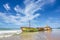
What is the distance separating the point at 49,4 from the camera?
668cm

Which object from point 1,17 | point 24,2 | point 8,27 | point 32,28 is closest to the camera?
point 24,2

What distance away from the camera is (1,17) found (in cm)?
686

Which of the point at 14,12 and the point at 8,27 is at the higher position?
the point at 14,12

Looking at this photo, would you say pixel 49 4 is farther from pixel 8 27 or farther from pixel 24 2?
pixel 8 27

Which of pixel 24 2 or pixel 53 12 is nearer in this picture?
pixel 24 2

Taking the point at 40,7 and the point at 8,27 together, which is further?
the point at 8,27

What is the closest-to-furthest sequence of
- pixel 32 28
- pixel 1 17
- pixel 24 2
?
pixel 24 2
pixel 1 17
pixel 32 28

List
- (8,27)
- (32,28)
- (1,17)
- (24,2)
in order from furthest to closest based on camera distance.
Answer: (32,28) → (8,27) → (1,17) → (24,2)

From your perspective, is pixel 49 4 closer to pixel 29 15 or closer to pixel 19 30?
pixel 29 15

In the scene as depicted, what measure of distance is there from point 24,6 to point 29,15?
50cm

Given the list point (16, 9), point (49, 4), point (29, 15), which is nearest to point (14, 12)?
point (16, 9)

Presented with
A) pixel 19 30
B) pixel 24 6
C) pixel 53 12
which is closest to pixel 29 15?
pixel 24 6

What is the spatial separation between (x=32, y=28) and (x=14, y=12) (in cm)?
179

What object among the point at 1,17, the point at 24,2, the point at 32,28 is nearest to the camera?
the point at 24,2
